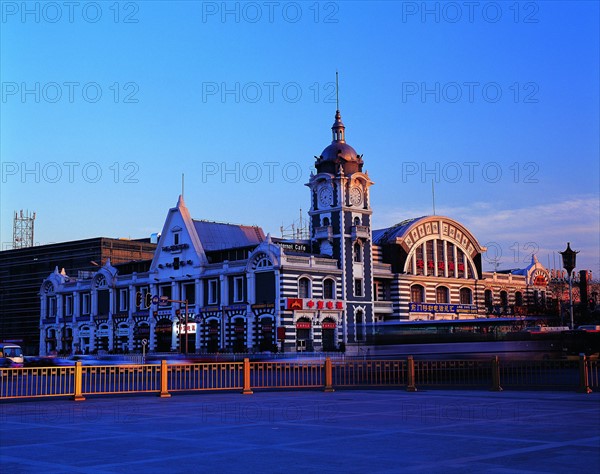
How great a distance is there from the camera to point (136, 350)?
3386 inches

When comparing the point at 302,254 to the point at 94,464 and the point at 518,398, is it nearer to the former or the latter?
the point at 518,398

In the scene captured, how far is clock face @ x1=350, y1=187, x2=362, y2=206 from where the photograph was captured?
262ft

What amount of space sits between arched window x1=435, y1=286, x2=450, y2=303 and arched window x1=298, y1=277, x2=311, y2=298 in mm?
21094

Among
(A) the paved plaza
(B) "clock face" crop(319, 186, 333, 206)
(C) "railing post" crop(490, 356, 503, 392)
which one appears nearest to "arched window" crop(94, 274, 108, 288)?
(B) "clock face" crop(319, 186, 333, 206)

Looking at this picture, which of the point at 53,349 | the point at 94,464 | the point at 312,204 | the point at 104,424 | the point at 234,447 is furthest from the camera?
the point at 53,349

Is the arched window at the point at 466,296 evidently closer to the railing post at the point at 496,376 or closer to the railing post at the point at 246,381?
the railing post at the point at 496,376

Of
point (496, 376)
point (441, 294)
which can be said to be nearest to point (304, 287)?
point (441, 294)

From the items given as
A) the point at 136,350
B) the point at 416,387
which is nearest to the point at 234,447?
the point at 416,387

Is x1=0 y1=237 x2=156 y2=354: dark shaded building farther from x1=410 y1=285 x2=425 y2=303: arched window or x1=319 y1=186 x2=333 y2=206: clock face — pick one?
x1=410 y1=285 x2=425 y2=303: arched window

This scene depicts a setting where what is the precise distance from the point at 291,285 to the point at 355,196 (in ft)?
42.2

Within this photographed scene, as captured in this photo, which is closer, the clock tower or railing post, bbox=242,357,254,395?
railing post, bbox=242,357,254,395

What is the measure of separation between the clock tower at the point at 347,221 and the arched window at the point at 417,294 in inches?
330

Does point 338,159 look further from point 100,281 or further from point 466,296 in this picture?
point 100,281

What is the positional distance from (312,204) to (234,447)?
68907mm
